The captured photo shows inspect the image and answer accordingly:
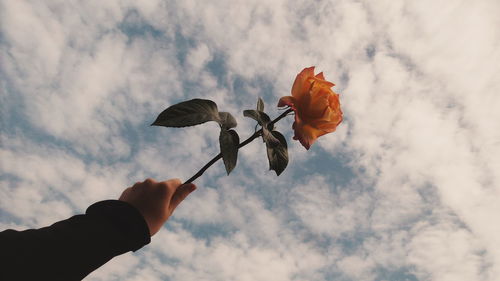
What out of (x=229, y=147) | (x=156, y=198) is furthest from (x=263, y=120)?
(x=156, y=198)

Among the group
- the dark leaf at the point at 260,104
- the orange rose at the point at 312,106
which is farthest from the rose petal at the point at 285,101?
the dark leaf at the point at 260,104

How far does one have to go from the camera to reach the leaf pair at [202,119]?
2346 millimetres

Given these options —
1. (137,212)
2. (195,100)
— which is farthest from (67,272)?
(195,100)

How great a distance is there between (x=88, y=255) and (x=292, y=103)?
157 centimetres

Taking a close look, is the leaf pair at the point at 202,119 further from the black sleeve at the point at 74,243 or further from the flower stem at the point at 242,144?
the black sleeve at the point at 74,243

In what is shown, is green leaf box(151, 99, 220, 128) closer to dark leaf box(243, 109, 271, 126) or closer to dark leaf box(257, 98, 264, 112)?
dark leaf box(243, 109, 271, 126)

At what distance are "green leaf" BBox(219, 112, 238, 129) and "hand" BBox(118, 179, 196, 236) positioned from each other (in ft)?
1.43

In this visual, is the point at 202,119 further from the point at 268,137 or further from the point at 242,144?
the point at 268,137

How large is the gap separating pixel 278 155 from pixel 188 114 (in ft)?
2.04

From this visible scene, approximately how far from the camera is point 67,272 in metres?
2.10

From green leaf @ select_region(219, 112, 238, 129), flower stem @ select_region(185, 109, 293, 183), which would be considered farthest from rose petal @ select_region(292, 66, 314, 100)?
green leaf @ select_region(219, 112, 238, 129)

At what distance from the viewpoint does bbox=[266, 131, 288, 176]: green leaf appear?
2.49m

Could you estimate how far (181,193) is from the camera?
8.28 ft

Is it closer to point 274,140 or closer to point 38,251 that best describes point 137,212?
point 38,251
